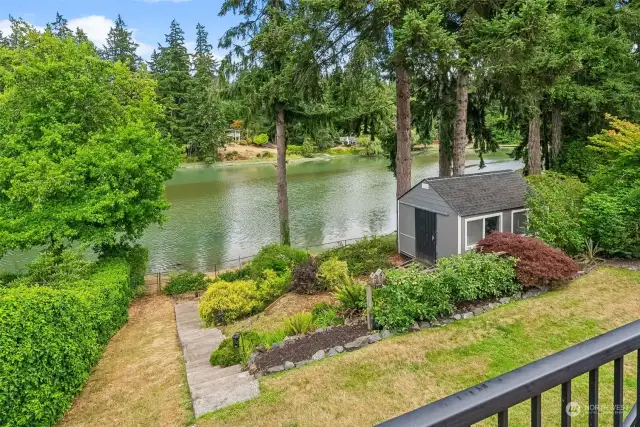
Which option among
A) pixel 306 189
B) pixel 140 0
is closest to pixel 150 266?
pixel 306 189

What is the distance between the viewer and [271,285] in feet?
38.3

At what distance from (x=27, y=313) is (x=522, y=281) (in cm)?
865

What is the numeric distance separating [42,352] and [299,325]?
13.5 ft

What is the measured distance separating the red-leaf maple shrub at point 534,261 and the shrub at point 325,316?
11.8 ft

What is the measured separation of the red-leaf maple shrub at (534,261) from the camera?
895 cm

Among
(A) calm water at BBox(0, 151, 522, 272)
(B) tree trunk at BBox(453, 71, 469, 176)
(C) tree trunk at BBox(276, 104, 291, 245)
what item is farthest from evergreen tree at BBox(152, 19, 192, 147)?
(B) tree trunk at BBox(453, 71, 469, 176)

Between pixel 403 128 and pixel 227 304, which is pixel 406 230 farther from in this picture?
pixel 227 304

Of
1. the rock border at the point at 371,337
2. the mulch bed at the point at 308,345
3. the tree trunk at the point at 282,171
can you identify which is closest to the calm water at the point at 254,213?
the tree trunk at the point at 282,171

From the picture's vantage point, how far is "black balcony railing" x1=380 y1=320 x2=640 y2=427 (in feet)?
2.98

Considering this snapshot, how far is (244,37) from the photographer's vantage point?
52.0ft

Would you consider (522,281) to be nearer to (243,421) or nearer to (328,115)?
(243,421)

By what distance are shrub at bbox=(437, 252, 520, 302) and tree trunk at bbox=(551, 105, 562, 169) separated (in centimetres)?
1423

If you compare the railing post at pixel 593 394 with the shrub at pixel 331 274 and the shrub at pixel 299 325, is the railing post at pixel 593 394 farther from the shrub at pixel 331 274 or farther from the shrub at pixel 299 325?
the shrub at pixel 331 274

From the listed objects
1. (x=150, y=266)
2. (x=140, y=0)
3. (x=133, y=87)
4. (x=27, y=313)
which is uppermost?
(x=140, y=0)
